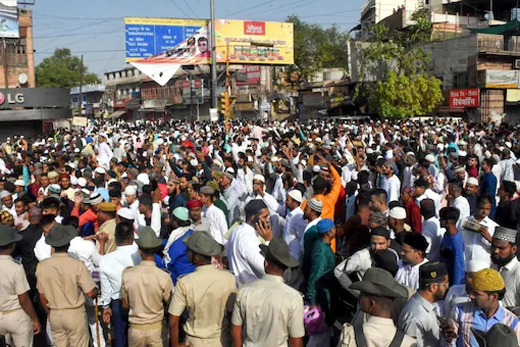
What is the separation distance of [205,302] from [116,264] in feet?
4.42

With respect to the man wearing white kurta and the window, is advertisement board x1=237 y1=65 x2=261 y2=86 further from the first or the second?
the man wearing white kurta

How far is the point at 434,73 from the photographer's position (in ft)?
116

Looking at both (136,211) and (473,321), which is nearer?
(473,321)

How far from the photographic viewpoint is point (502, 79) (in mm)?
30375

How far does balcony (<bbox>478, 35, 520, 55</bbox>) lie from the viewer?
31188mm

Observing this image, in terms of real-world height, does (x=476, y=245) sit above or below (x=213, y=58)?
below

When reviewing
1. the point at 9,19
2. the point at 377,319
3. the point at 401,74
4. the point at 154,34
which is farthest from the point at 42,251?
the point at 9,19

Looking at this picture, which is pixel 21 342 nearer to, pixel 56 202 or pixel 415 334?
pixel 56 202

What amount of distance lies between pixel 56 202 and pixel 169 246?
197 centimetres

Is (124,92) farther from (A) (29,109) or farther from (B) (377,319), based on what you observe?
(B) (377,319)

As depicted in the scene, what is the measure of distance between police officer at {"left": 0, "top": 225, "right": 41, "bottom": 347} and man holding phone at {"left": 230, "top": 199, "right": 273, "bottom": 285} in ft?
6.25

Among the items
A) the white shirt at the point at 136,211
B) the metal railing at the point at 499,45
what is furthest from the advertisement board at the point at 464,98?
the white shirt at the point at 136,211

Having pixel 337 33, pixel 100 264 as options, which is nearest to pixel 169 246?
pixel 100 264

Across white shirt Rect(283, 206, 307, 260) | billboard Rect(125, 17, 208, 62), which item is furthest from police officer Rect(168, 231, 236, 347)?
billboard Rect(125, 17, 208, 62)
